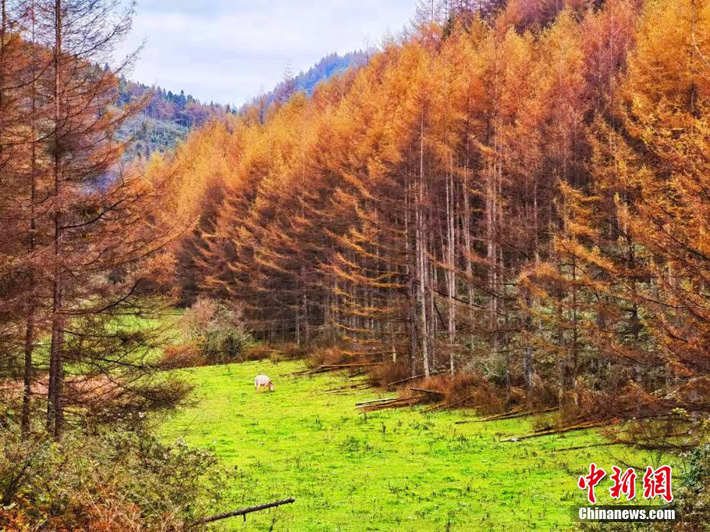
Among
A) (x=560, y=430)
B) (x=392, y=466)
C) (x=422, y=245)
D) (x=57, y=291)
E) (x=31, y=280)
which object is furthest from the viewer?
(x=422, y=245)

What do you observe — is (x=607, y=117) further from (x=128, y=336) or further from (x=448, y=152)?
(x=128, y=336)

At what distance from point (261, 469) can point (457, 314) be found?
1349cm

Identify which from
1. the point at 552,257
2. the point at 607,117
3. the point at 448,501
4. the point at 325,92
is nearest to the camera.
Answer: the point at 448,501

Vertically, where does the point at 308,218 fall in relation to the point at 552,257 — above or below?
above

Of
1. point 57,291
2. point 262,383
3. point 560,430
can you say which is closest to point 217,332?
point 262,383

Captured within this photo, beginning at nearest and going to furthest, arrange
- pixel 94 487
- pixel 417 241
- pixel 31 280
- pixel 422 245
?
pixel 94 487
pixel 31 280
pixel 422 245
pixel 417 241

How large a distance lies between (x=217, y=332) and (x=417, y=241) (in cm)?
1964

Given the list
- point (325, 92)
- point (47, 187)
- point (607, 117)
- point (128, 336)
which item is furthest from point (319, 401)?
point (325, 92)

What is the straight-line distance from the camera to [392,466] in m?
15.3

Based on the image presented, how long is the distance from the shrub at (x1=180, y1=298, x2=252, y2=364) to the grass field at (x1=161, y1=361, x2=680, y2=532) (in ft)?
56.4

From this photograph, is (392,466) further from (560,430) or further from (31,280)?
(31,280)

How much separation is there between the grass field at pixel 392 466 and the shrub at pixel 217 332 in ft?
56.4

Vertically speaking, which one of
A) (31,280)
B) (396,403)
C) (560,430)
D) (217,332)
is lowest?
(396,403)

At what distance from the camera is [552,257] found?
2044 cm
